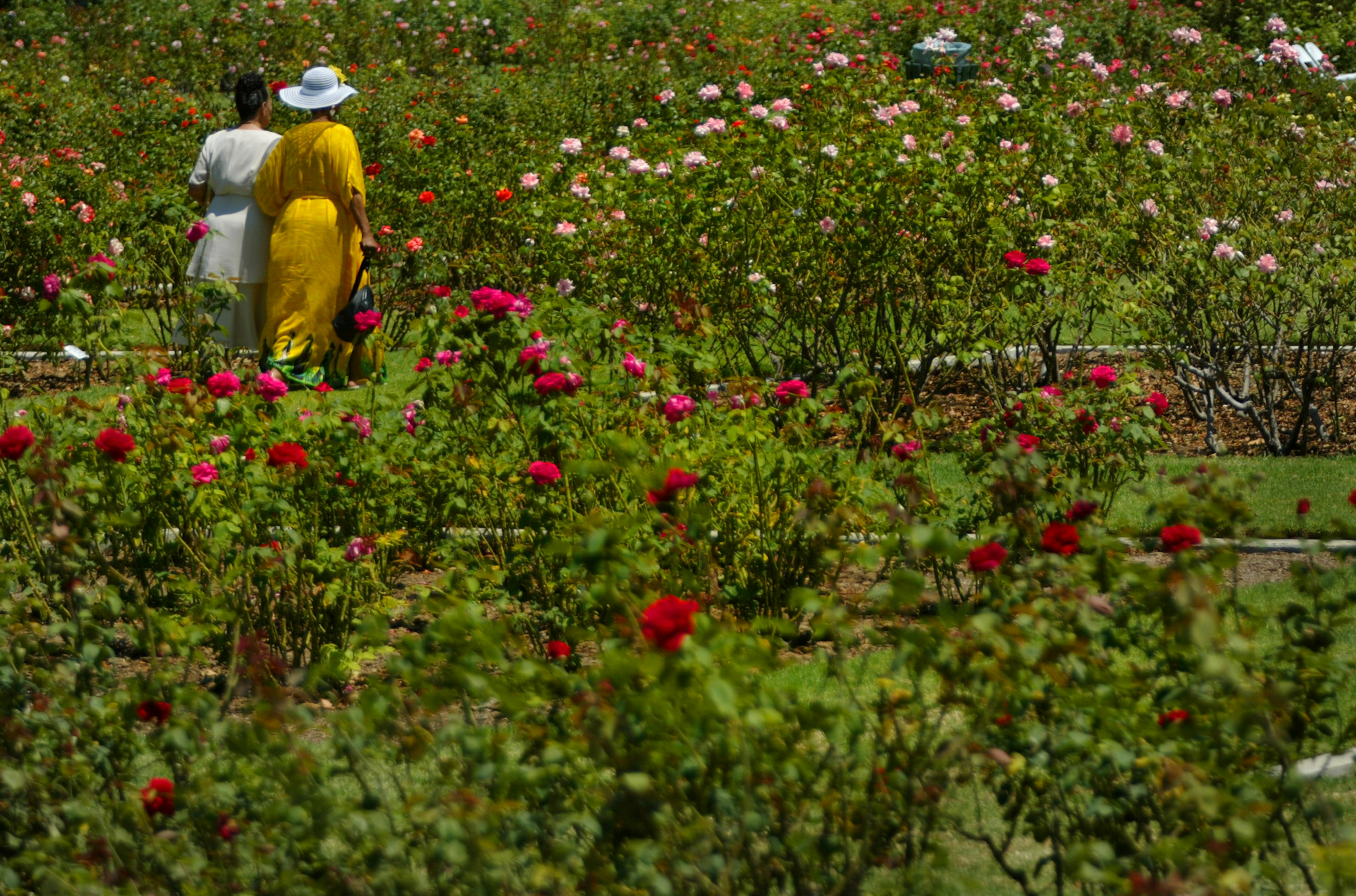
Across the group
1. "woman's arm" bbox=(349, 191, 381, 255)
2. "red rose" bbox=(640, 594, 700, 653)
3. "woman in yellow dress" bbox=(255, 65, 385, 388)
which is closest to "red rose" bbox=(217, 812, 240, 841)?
"red rose" bbox=(640, 594, 700, 653)

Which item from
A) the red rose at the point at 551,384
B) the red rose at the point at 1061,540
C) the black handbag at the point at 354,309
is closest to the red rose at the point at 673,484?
the red rose at the point at 1061,540

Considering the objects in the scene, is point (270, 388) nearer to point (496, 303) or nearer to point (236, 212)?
point (496, 303)

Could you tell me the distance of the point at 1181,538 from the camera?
245 cm

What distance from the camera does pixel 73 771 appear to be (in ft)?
8.67

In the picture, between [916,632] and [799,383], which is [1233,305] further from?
[916,632]

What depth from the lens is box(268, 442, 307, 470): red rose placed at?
12.4 feet

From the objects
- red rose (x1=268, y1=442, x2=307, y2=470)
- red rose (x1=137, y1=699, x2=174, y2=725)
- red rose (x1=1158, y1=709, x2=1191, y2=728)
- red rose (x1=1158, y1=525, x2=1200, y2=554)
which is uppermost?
red rose (x1=1158, y1=525, x2=1200, y2=554)

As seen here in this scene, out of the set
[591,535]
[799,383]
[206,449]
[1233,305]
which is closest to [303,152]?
[206,449]

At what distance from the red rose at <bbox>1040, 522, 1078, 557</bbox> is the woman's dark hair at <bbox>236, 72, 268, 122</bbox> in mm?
6096

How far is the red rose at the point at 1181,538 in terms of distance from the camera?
2.44 meters

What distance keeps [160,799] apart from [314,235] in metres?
5.66

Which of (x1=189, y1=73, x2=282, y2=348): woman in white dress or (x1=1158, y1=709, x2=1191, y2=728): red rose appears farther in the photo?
(x1=189, y1=73, x2=282, y2=348): woman in white dress

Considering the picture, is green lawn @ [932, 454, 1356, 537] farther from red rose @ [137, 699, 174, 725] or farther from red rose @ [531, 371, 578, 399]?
red rose @ [137, 699, 174, 725]

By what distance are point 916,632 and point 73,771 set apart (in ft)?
5.27
